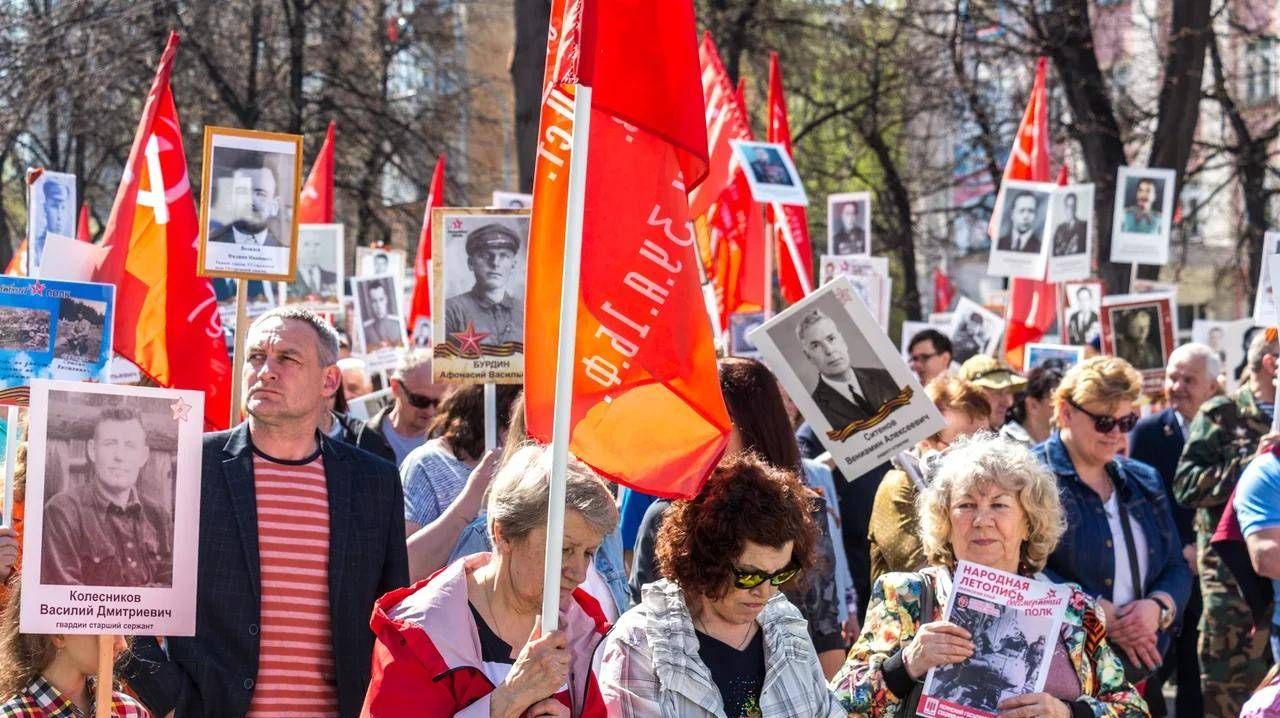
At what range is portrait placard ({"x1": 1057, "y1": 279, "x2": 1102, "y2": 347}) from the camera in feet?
37.4

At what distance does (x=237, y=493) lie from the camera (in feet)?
13.4

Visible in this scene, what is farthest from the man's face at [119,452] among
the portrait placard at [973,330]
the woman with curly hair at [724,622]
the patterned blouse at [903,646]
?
the portrait placard at [973,330]

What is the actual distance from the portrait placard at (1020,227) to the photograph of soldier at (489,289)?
5.67 meters

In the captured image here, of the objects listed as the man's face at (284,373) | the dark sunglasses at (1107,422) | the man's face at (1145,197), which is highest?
the man's face at (1145,197)

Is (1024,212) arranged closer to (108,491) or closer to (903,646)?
(903,646)

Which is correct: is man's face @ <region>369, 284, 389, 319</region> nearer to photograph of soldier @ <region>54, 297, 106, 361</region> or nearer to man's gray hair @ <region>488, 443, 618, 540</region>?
photograph of soldier @ <region>54, 297, 106, 361</region>

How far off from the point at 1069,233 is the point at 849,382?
6.26 metres

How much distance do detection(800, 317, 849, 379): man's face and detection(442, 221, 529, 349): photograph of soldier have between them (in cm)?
109

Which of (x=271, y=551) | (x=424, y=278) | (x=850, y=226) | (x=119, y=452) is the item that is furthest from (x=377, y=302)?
(x=119, y=452)

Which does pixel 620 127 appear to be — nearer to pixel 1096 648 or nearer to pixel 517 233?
pixel 1096 648

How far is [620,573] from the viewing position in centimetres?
469

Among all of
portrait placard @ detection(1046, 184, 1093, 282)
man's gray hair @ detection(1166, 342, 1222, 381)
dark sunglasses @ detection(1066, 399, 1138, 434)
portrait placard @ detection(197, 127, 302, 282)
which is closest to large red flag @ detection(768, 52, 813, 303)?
portrait placard @ detection(1046, 184, 1093, 282)

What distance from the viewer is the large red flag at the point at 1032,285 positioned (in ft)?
38.1

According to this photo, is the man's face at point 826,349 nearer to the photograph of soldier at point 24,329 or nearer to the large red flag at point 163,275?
the photograph of soldier at point 24,329
